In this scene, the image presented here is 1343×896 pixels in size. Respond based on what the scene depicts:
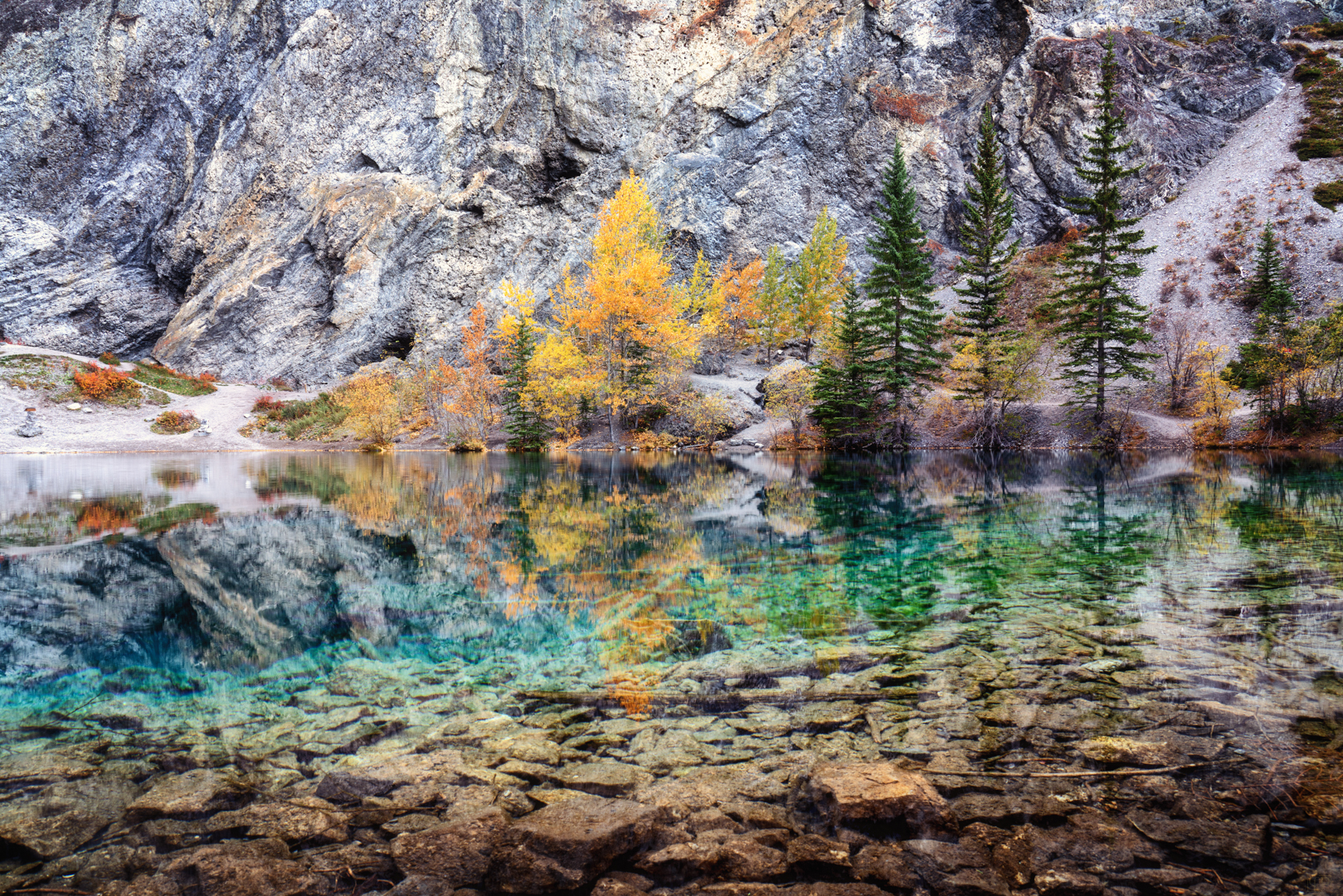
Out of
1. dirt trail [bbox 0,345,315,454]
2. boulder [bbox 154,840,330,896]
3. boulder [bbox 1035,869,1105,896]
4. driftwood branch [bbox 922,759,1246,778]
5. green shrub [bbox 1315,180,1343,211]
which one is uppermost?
green shrub [bbox 1315,180,1343,211]

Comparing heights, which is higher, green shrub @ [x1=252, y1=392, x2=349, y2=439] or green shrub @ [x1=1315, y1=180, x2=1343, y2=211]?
green shrub @ [x1=1315, y1=180, x2=1343, y2=211]

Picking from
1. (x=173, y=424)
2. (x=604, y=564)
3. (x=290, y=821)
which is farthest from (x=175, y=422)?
(x=290, y=821)

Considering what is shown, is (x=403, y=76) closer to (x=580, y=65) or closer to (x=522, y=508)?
(x=580, y=65)

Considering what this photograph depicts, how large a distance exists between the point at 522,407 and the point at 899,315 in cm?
1775

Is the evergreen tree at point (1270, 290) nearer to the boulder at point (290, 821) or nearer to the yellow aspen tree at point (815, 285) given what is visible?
the yellow aspen tree at point (815, 285)

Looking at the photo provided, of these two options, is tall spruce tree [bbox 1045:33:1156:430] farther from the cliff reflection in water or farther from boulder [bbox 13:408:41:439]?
boulder [bbox 13:408:41:439]

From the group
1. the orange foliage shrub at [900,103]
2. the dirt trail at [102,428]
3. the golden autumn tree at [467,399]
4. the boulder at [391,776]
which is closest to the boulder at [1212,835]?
the boulder at [391,776]

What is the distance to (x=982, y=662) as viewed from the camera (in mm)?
3861

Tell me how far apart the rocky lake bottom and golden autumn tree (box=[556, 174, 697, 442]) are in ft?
65.1

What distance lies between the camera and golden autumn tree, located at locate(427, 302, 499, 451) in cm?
3108

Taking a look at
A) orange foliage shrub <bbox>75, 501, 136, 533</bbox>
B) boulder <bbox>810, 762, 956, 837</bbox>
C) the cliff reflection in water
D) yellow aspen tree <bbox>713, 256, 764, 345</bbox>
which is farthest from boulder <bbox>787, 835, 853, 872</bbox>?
yellow aspen tree <bbox>713, 256, 764, 345</bbox>

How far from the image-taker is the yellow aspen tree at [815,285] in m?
37.8

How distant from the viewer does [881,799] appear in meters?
2.40

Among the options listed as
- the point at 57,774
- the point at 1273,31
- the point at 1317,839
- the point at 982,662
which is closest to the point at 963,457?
the point at 982,662
